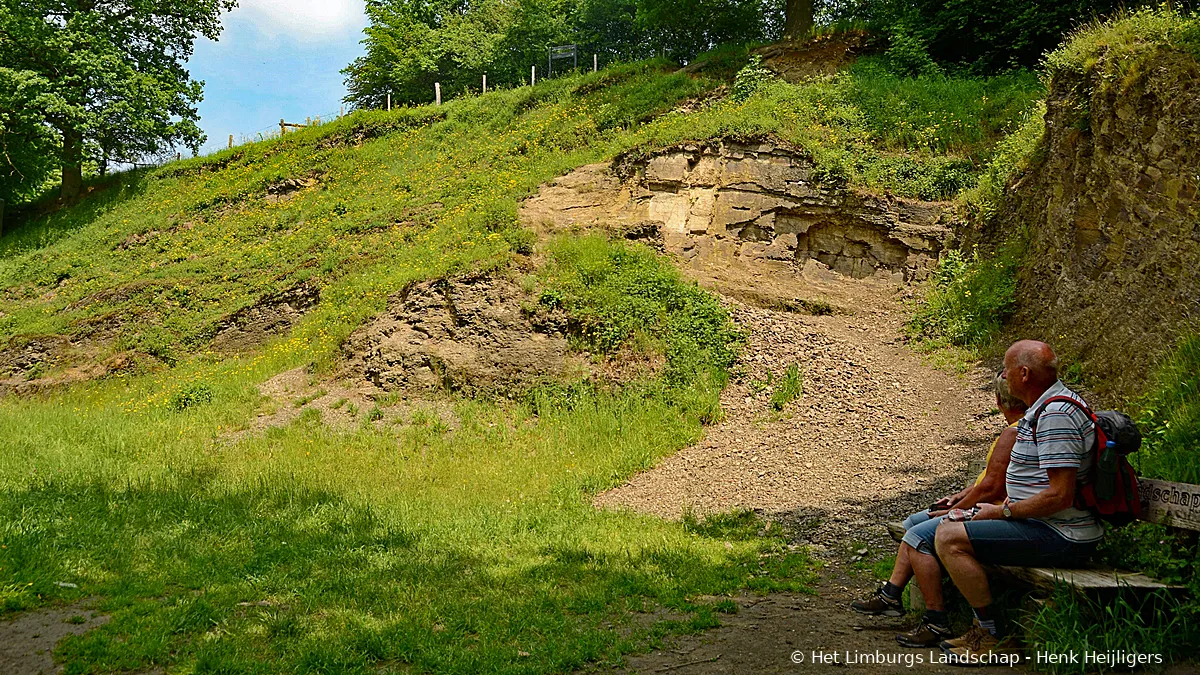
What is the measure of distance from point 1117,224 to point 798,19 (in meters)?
13.2

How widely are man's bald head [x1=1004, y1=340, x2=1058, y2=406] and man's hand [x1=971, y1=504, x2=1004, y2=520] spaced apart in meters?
0.58

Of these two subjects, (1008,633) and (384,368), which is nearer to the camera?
(1008,633)

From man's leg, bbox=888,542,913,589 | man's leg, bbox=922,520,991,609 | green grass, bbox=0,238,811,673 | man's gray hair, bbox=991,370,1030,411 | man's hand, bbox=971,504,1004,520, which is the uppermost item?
man's gray hair, bbox=991,370,1030,411

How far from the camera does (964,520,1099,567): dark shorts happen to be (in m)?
3.84

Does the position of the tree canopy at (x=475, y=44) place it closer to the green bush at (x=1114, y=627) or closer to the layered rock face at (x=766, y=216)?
the layered rock face at (x=766, y=216)

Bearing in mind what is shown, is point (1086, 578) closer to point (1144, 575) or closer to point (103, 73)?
point (1144, 575)

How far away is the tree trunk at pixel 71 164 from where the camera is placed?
1013 inches

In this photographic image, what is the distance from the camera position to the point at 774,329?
13.0 meters

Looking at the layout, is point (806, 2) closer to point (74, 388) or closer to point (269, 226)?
point (269, 226)

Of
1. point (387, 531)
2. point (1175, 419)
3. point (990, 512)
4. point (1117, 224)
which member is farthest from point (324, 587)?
point (1117, 224)

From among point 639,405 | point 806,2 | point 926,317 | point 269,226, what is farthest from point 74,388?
point 806,2

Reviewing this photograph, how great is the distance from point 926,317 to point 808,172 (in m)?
3.77

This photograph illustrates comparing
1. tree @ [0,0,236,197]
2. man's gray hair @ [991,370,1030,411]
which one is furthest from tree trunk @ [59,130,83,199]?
man's gray hair @ [991,370,1030,411]

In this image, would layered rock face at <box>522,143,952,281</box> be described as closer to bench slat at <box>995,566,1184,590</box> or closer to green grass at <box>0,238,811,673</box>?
green grass at <box>0,238,811,673</box>
